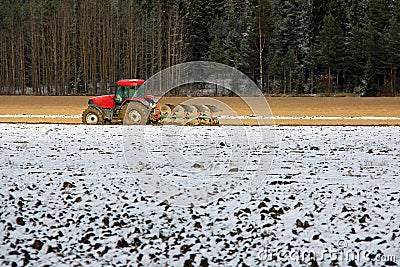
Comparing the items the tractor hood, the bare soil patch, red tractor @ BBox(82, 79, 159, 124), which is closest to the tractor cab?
red tractor @ BBox(82, 79, 159, 124)

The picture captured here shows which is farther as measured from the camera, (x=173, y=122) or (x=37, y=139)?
(x=173, y=122)

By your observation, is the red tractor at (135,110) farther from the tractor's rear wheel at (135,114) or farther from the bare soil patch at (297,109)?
the bare soil patch at (297,109)

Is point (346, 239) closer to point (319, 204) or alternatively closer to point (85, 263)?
point (319, 204)

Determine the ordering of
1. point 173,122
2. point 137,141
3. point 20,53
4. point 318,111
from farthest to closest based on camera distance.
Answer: point 20,53
point 318,111
point 173,122
point 137,141

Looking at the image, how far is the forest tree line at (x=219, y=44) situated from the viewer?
4879cm

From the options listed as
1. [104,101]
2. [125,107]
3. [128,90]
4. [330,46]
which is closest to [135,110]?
[125,107]

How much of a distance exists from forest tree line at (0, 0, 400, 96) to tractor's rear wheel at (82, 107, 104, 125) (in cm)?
2614

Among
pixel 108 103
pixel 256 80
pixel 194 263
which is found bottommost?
pixel 194 263

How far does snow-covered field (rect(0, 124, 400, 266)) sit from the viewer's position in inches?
235

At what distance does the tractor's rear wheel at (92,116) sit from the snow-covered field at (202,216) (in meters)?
10.3

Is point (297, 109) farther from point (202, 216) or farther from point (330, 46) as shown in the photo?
point (202, 216)

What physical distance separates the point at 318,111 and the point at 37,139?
713 inches

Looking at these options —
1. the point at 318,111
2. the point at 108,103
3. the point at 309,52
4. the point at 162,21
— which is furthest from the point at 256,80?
the point at 108,103

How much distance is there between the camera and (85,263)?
575cm
